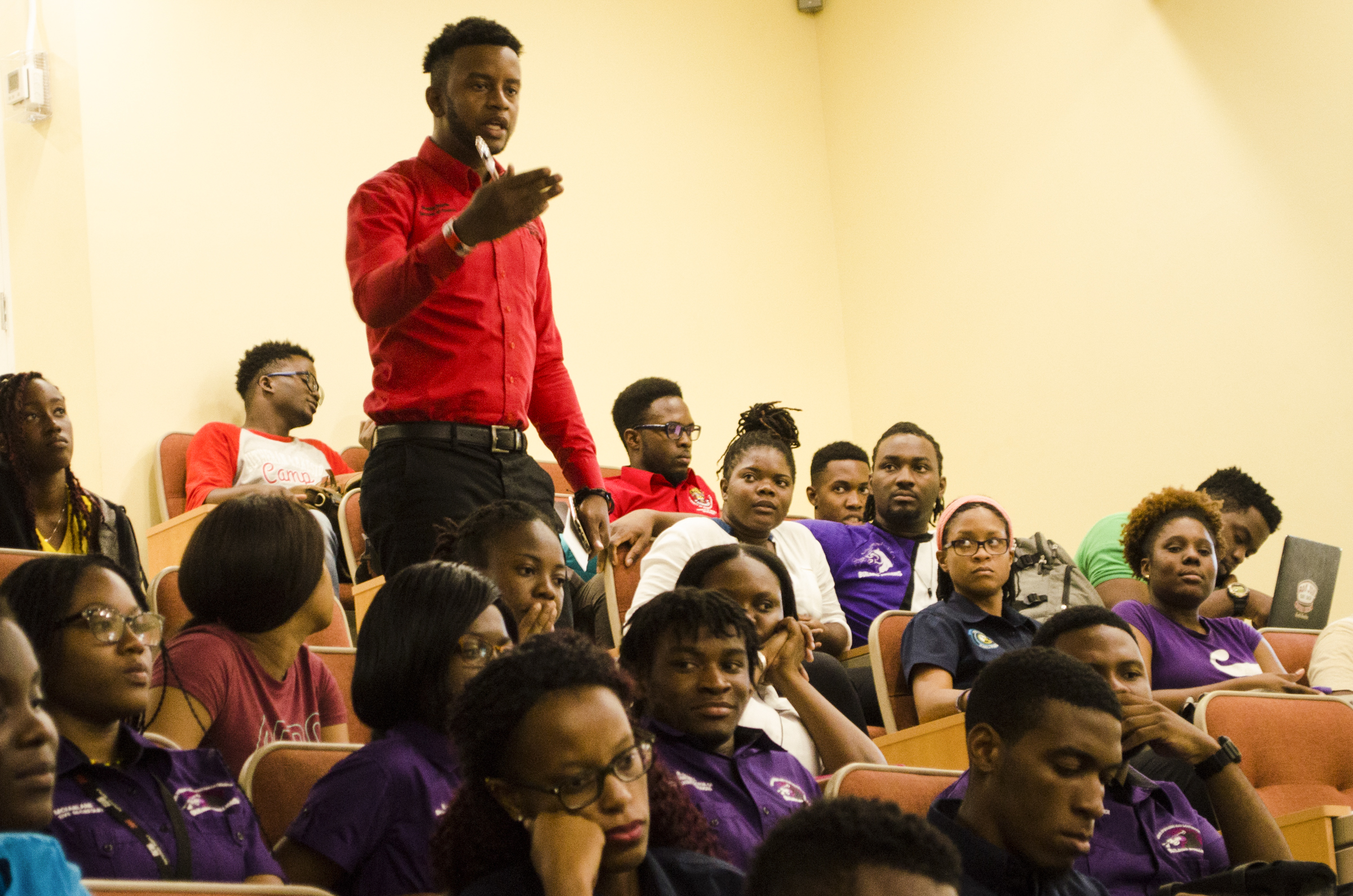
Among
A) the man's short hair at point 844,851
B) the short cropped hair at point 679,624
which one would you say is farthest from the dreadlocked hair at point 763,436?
the man's short hair at point 844,851

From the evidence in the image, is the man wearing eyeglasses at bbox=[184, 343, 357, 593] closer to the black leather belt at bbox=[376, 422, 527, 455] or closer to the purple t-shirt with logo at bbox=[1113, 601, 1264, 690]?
the black leather belt at bbox=[376, 422, 527, 455]

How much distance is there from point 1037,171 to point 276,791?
4.83 meters

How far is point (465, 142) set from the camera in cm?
269

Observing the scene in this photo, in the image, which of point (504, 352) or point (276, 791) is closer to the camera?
point (276, 791)

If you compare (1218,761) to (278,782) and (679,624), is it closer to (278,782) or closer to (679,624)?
(679,624)

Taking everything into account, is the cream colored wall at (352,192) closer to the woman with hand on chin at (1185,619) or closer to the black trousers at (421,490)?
the black trousers at (421,490)

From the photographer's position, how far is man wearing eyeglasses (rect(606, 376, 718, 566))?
161 inches

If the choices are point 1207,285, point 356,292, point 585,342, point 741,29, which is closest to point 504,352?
point 356,292

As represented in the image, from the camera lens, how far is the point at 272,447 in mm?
4551

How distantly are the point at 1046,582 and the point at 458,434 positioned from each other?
193cm

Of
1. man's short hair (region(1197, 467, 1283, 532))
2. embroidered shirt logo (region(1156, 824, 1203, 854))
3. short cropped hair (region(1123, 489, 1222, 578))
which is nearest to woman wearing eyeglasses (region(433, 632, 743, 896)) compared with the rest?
embroidered shirt logo (region(1156, 824, 1203, 854))

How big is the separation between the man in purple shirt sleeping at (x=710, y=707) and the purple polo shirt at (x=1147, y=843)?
26 cm

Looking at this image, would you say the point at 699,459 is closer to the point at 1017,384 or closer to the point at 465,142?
the point at 1017,384

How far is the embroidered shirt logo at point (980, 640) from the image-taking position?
3.00 m
